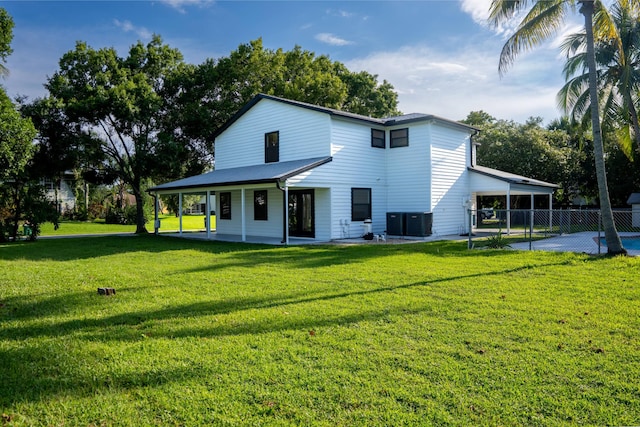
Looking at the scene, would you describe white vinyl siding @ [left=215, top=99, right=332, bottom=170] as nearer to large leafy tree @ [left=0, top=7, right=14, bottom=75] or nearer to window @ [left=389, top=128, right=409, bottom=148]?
window @ [left=389, top=128, right=409, bottom=148]

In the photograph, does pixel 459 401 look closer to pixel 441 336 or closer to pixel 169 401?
pixel 441 336

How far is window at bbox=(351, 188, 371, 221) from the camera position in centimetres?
1720

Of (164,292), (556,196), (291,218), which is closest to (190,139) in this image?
(291,218)

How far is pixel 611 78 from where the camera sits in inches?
732

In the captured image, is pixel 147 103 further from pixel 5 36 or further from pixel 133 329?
pixel 133 329

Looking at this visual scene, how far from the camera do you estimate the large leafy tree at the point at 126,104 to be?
19.9 metres

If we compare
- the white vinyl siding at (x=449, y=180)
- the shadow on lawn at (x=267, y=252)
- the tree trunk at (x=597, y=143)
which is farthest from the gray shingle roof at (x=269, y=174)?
the tree trunk at (x=597, y=143)

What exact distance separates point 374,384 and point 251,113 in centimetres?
1808

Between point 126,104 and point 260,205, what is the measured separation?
8247 millimetres

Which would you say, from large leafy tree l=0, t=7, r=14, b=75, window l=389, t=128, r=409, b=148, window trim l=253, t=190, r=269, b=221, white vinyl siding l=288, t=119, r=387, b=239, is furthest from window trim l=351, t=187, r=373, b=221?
large leafy tree l=0, t=7, r=14, b=75

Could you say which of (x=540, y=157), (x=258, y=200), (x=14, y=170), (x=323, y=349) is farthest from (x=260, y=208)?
(x=540, y=157)

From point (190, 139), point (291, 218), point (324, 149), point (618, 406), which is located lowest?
point (618, 406)

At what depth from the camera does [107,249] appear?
14.2 m

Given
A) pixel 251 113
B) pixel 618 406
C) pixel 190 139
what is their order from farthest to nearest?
pixel 190 139
pixel 251 113
pixel 618 406
